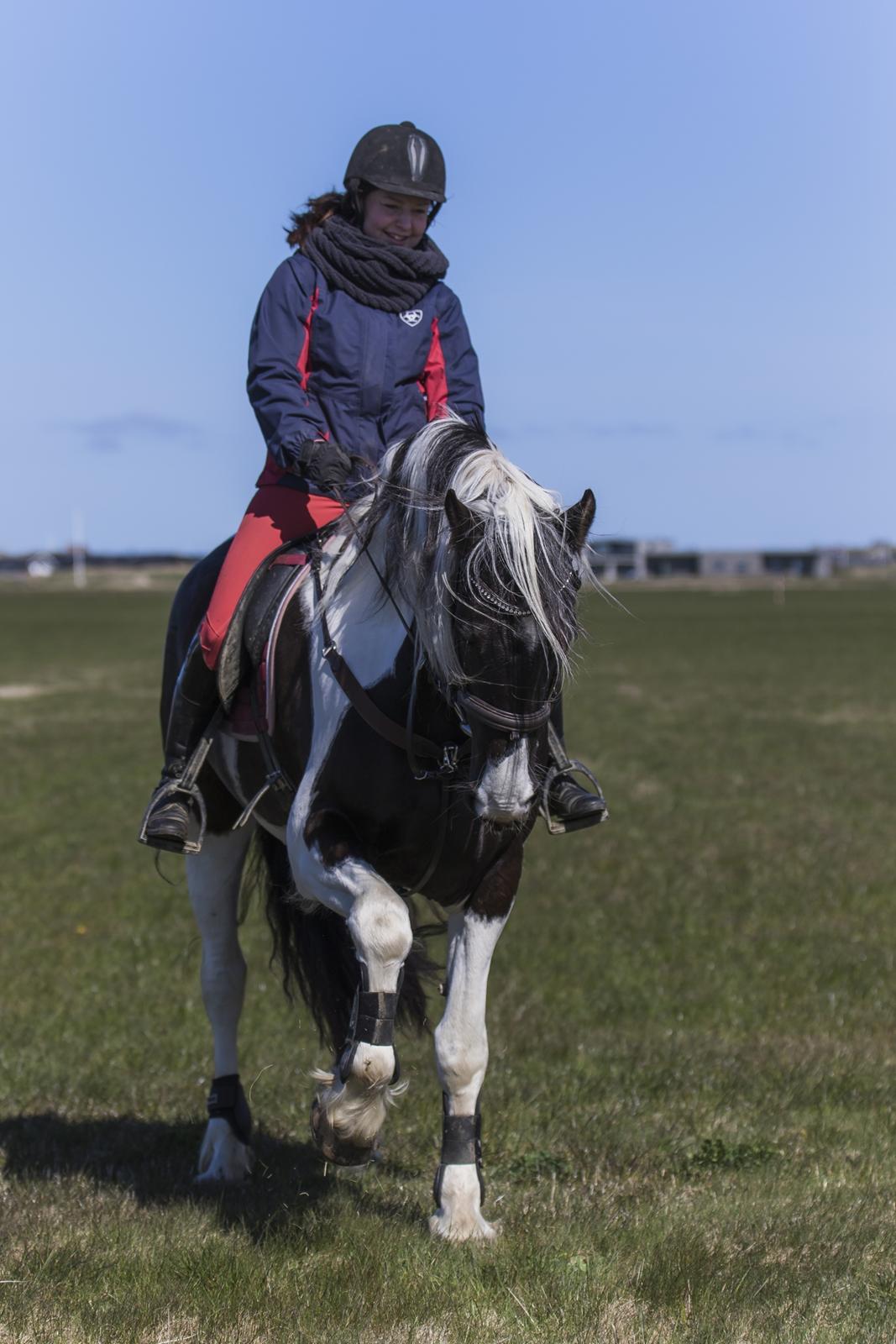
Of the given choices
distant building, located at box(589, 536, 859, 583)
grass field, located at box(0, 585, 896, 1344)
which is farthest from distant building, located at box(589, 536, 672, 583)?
grass field, located at box(0, 585, 896, 1344)

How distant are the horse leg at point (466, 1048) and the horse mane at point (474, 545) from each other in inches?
35.9

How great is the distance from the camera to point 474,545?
4.44 m

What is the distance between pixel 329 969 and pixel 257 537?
5.24ft

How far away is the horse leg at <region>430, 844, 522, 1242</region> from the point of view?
202 inches

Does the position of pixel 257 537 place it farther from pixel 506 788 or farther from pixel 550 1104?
pixel 550 1104

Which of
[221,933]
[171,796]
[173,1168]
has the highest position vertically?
[171,796]

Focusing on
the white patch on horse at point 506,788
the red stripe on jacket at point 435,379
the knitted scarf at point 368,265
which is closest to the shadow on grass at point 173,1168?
the white patch on horse at point 506,788

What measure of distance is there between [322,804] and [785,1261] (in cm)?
200

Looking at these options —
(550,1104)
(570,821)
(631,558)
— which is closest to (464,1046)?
(570,821)

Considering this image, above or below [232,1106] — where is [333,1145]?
above

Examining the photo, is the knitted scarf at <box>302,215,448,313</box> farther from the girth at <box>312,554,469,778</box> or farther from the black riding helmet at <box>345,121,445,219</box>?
the girth at <box>312,554,469,778</box>

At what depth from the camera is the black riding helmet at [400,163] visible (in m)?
5.57

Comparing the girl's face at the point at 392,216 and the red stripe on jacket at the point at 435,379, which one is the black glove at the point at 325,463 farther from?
the girl's face at the point at 392,216

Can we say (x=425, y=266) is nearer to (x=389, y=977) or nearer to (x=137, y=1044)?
(x=389, y=977)
